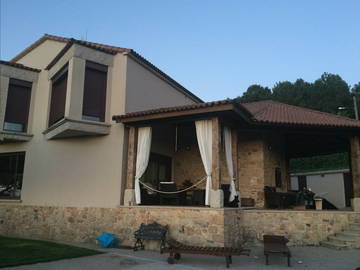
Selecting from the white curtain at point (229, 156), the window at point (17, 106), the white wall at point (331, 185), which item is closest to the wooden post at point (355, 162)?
the white curtain at point (229, 156)

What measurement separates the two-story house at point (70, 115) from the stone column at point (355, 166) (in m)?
7.37

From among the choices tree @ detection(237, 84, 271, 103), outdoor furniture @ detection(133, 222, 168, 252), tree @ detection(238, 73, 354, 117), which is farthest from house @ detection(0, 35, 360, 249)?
tree @ detection(237, 84, 271, 103)

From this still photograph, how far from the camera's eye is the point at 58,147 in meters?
11.5

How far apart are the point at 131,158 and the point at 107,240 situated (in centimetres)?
258

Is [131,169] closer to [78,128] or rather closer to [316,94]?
[78,128]

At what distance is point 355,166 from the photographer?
10.1 meters

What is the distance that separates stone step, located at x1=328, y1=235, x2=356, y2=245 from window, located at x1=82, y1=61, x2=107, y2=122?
8044 millimetres

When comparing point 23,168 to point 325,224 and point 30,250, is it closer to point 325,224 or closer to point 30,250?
point 30,250

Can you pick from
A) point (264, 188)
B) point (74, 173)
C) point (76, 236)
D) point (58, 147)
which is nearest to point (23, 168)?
point (58, 147)

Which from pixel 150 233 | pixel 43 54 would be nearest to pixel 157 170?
pixel 150 233

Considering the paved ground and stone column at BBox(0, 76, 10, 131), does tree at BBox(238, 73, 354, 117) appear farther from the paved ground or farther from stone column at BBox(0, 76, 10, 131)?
stone column at BBox(0, 76, 10, 131)

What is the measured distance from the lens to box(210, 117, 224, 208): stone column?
8.20 meters

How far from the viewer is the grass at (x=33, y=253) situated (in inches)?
265

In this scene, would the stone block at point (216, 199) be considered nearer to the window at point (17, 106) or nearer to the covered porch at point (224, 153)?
the covered porch at point (224, 153)
